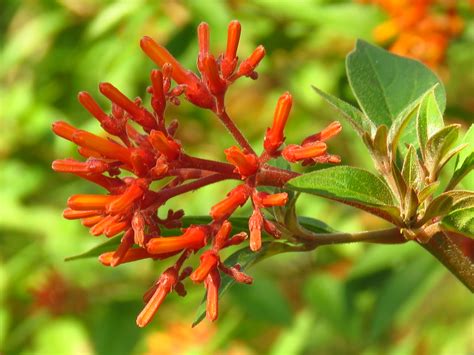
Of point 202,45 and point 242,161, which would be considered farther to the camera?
point 202,45

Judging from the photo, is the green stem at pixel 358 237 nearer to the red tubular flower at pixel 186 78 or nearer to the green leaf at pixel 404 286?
the red tubular flower at pixel 186 78

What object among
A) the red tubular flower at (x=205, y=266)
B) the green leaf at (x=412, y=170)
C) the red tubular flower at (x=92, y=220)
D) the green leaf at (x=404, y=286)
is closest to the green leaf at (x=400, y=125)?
the green leaf at (x=412, y=170)

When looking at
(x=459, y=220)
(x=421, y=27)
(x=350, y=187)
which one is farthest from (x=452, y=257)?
(x=421, y=27)

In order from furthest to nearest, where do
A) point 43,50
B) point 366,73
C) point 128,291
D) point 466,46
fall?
point 43,50 → point 128,291 → point 466,46 → point 366,73

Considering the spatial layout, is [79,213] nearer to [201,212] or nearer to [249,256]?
[249,256]

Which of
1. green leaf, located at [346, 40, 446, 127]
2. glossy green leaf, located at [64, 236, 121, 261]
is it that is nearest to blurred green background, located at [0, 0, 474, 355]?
green leaf, located at [346, 40, 446, 127]

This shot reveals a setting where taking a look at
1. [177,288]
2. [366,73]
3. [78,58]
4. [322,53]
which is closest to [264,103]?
[322,53]

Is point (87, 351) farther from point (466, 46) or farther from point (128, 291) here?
point (466, 46)
